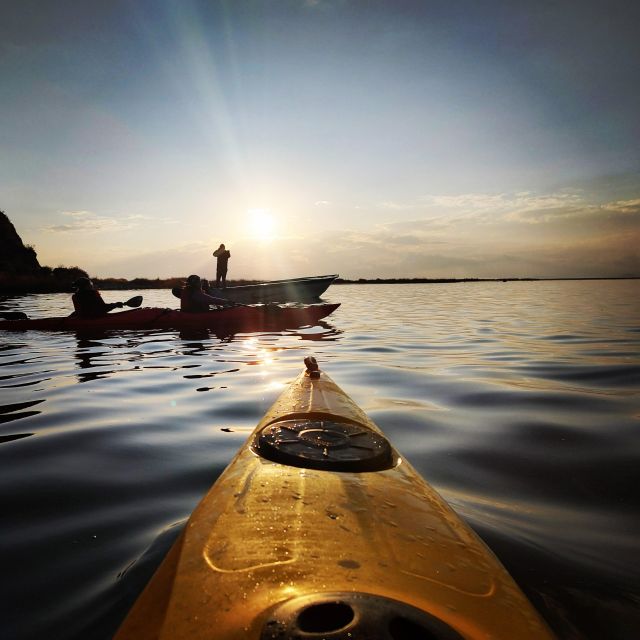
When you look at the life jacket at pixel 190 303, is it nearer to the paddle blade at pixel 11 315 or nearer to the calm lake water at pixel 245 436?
the paddle blade at pixel 11 315

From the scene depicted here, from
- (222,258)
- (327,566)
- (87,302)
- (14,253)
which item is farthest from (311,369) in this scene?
(14,253)

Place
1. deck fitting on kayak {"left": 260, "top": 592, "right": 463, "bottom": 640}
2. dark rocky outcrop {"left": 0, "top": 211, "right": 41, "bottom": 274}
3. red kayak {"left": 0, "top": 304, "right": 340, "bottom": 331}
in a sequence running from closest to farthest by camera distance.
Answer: deck fitting on kayak {"left": 260, "top": 592, "right": 463, "bottom": 640} → red kayak {"left": 0, "top": 304, "right": 340, "bottom": 331} → dark rocky outcrop {"left": 0, "top": 211, "right": 41, "bottom": 274}

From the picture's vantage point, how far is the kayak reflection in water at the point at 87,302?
10.4 meters

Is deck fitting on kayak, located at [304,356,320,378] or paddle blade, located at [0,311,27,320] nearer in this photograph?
deck fitting on kayak, located at [304,356,320,378]

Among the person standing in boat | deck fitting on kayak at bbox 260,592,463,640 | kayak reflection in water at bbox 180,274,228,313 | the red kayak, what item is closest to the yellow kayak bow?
deck fitting on kayak at bbox 260,592,463,640

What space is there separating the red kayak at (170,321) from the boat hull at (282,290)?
7.16 metres

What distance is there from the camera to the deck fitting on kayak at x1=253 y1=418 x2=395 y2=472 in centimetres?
179

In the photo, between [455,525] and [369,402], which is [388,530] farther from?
[369,402]

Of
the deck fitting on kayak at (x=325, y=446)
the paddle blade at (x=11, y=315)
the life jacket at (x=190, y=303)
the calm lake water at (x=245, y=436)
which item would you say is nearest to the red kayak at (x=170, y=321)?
the paddle blade at (x=11, y=315)

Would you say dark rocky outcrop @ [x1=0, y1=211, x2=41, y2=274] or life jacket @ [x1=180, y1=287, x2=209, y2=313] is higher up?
dark rocky outcrop @ [x1=0, y1=211, x2=41, y2=274]

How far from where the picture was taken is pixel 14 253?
42.7 meters

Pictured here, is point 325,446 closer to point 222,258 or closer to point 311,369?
point 311,369

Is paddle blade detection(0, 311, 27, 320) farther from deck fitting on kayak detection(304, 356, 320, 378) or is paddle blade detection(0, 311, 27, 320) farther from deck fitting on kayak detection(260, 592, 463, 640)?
deck fitting on kayak detection(260, 592, 463, 640)

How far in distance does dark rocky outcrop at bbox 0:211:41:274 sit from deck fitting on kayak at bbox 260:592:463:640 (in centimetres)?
4800
